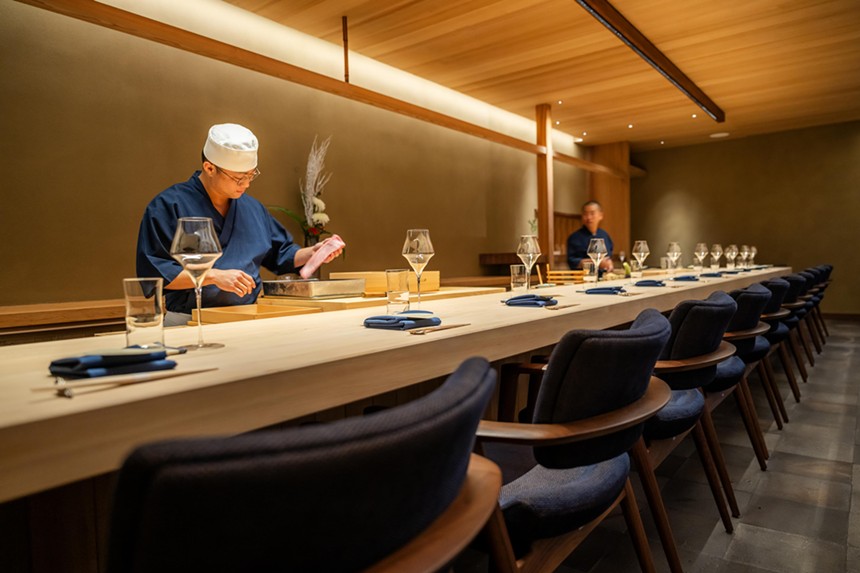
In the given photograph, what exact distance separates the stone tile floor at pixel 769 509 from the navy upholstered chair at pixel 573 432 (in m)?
0.77

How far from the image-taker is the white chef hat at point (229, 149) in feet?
7.63

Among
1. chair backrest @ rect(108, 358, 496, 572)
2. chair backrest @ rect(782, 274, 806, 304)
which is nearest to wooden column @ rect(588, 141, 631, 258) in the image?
chair backrest @ rect(782, 274, 806, 304)

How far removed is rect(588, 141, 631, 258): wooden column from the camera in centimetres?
939

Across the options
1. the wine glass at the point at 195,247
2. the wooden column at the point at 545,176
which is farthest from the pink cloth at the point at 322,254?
the wooden column at the point at 545,176

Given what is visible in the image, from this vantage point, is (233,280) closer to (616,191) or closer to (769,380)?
(769,380)

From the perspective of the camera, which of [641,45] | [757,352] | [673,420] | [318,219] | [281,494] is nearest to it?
[281,494]

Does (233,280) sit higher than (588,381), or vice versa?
(233,280)

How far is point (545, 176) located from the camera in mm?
6922

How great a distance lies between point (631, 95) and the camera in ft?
21.8

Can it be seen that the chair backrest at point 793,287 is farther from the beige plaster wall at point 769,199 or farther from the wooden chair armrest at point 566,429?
the beige plaster wall at point 769,199

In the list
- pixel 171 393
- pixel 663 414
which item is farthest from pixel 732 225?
pixel 171 393

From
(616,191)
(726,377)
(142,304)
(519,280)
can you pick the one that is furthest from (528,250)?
(616,191)

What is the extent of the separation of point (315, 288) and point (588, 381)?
3.97 feet

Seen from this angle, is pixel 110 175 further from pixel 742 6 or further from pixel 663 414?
pixel 742 6
